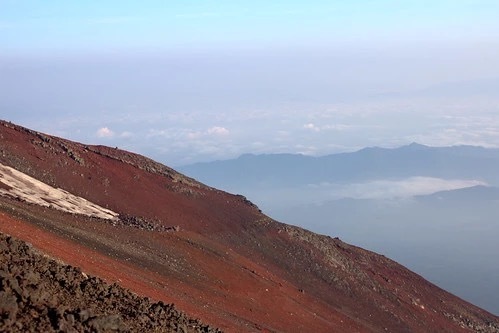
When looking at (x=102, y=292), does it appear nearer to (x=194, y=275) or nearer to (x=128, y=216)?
(x=194, y=275)

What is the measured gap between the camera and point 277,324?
3472cm

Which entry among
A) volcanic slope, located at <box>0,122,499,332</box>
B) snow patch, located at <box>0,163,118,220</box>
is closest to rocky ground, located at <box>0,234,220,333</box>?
volcanic slope, located at <box>0,122,499,332</box>

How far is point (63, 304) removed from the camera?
652 inches

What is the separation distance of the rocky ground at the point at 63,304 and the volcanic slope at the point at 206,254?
15.6ft

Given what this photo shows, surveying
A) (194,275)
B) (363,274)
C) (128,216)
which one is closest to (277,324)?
(194,275)

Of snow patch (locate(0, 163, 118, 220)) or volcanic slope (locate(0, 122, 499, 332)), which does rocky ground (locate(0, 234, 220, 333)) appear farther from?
snow patch (locate(0, 163, 118, 220))

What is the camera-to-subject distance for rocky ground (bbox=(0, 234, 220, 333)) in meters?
14.8

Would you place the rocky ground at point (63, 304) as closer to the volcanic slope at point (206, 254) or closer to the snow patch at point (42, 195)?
the volcanic slope at point (206, 254)

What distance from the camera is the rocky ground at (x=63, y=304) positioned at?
48.5 feet

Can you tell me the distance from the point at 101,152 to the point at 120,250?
20.5 metres

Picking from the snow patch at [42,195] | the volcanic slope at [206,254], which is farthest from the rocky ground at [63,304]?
the snow patch at [42,195]

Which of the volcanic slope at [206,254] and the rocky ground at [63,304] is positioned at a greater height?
the volcanic slope at [206,254]

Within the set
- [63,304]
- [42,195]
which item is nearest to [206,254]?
[42,195]

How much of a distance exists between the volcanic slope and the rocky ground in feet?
15.6
